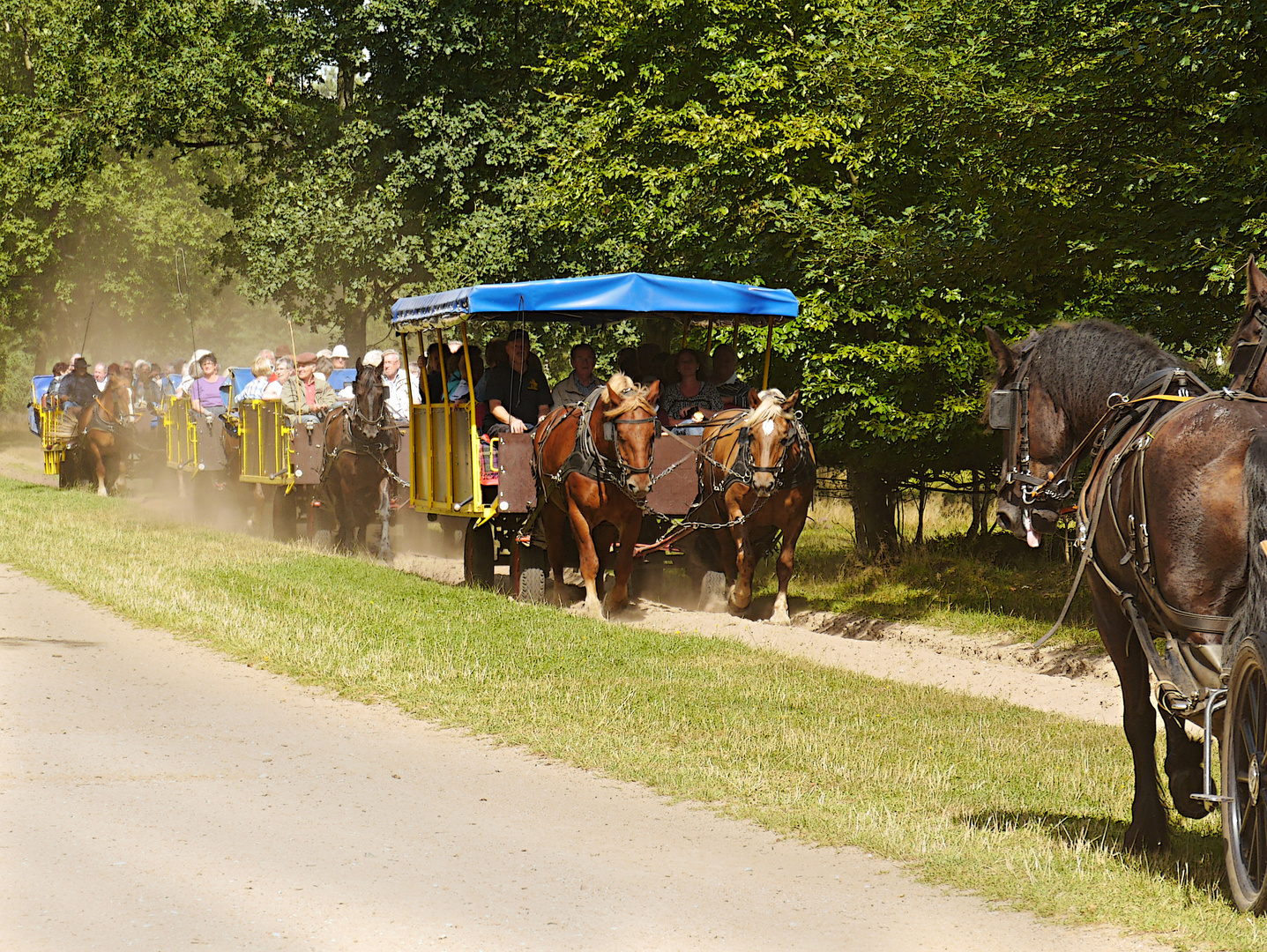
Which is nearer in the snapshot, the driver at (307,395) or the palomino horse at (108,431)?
the driver at (307,395)

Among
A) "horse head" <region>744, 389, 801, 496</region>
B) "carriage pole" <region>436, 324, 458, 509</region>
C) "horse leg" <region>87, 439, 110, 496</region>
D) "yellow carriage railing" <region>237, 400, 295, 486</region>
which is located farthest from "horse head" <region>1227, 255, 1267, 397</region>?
"horse leg" <region>87, 439, 110, 496</region>

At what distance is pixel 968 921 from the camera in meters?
4.96

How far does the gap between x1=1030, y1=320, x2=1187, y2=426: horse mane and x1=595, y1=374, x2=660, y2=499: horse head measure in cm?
665

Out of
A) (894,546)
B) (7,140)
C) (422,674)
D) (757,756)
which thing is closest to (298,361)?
(894,546)

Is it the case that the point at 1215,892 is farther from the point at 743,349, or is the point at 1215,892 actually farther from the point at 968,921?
the point at 743,349

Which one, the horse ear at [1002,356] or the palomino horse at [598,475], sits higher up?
the horse ear at [1002,356]

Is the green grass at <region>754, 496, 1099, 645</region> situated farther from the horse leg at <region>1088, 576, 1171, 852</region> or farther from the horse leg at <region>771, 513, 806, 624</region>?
the horse leg at <region>1088, 576, 1171, 852</region>

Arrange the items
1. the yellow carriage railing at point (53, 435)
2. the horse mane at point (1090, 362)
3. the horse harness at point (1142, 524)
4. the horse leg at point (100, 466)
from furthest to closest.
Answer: the yellow carriage railing at point (53, 435)
the horse leg at point (100, 466)
the horse mane at point (1090, 362)
the horse harness at point (1142, 524)

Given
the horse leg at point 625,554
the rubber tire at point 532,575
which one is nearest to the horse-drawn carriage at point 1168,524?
the horse leg at point 625,554

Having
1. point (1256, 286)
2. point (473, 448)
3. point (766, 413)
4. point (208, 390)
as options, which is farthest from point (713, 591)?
point (208, 390)

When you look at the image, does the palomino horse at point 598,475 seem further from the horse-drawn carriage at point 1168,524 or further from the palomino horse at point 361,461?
the horse-drawn carriage at point 1168,524

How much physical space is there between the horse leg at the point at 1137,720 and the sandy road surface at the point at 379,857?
106cm

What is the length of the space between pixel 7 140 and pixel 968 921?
39.0 metres

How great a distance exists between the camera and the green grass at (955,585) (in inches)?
534
